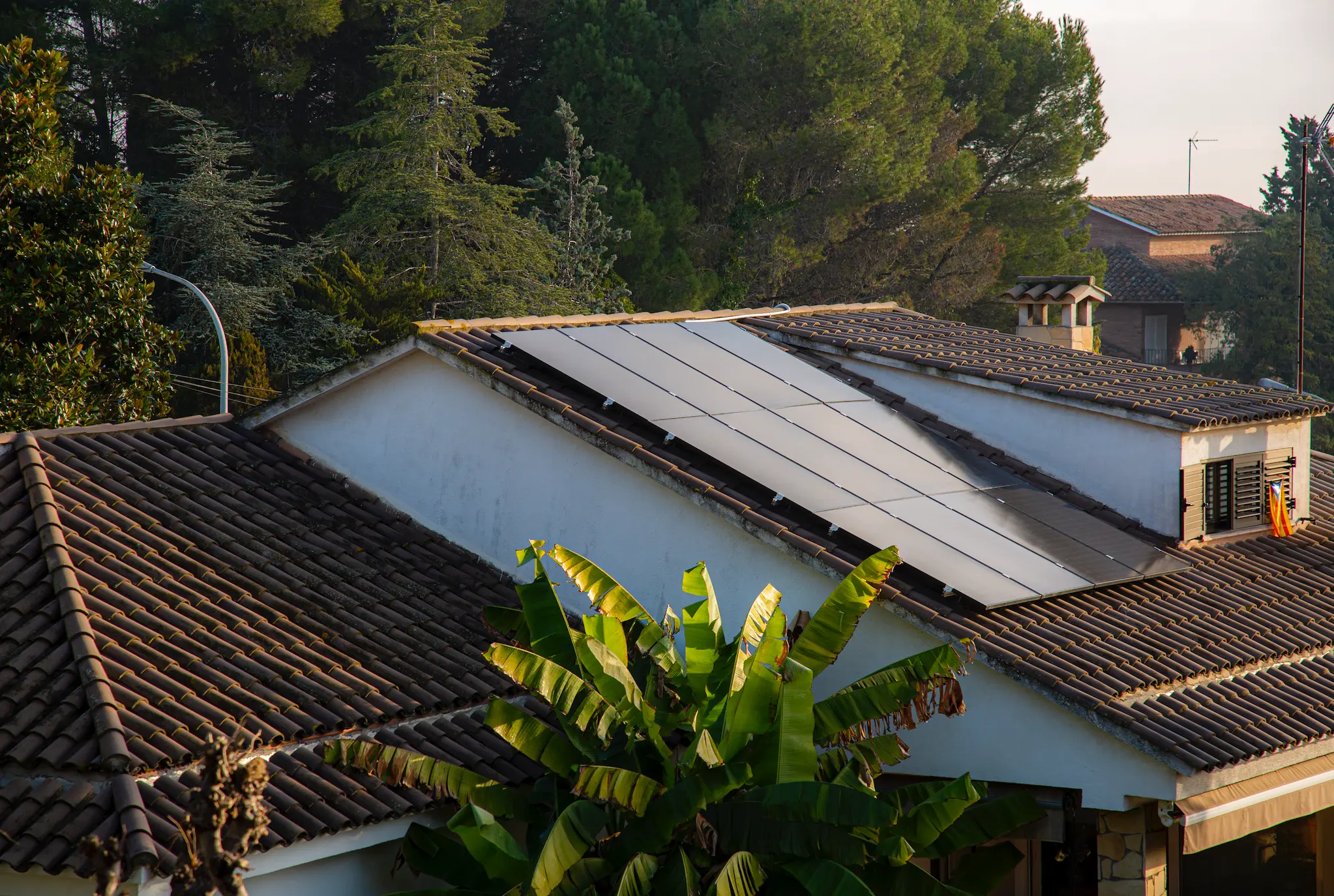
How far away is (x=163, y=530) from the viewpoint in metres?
13.9

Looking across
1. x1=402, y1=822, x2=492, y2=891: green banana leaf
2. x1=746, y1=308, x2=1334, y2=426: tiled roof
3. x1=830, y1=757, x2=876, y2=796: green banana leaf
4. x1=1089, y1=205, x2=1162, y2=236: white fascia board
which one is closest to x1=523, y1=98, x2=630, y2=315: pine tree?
x1=746, y1=308, x2=1334, y2=426: tiled roof

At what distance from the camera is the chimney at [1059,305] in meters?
22.9

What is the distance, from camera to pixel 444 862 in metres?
11.2

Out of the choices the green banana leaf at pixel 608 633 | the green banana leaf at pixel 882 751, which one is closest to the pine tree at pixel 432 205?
the green banana leaf at pixel 608 633

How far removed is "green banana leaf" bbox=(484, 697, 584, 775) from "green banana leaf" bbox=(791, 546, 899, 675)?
2.12 m

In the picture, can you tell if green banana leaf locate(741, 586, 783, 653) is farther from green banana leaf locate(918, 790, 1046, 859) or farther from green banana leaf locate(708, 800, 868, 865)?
green banana leaf locate(918, 790, 1046, 859)

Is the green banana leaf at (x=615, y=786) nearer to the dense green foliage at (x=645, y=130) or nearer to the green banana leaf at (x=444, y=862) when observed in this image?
the green banana leaf at (x=444, y=862)

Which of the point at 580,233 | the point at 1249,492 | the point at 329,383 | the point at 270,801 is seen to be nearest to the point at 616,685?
the point at 270,801

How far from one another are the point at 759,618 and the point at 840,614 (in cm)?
81

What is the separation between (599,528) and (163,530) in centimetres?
441

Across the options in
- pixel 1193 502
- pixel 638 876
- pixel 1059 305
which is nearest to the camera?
pixel 638 876

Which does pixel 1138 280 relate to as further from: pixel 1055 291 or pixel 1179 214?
pixel 1055 291

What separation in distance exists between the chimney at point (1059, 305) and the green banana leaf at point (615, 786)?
46.3 feet

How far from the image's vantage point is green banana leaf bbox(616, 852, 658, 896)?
10.3 meters
